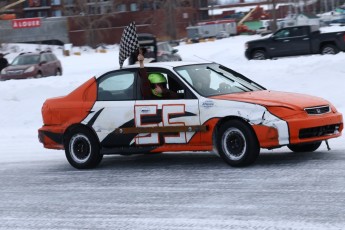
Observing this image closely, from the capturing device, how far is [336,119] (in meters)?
9.95

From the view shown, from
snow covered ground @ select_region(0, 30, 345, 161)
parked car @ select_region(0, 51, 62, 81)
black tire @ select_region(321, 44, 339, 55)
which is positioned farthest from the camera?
parked car @ select_region(0, 51, 62, 81)

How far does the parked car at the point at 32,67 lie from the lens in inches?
1328

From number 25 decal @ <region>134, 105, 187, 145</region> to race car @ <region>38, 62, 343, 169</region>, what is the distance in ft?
0.04

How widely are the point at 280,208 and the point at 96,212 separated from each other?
71.0 inches

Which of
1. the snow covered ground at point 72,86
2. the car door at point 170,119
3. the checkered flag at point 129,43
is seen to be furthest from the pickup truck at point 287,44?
the car door at point 170,119

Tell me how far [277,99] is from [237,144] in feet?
2.40

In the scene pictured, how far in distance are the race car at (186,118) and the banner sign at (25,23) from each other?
79885mm

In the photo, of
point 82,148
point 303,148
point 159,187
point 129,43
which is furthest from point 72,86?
point 159,187

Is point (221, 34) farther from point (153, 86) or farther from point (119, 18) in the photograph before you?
point (153, 86)

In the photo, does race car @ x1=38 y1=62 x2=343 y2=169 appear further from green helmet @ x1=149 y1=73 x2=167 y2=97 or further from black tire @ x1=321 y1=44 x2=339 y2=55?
black tire @ x1=321 y1=44 x2=339 y2=55

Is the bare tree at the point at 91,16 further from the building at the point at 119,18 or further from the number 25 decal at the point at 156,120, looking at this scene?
the number 25 decal at the point at 156,120

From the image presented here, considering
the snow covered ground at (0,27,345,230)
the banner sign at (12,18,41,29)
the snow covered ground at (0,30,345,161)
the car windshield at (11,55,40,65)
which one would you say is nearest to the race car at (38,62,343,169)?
the snow covered ground at (0,27,345,230)

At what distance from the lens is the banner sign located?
293ft

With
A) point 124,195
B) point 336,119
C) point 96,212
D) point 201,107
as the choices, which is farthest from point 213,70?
point 96,212
